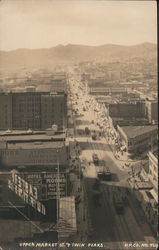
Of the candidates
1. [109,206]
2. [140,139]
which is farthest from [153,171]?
[140,139]

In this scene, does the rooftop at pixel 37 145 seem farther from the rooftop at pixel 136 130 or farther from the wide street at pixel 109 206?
the rooftop at pixel 136 130

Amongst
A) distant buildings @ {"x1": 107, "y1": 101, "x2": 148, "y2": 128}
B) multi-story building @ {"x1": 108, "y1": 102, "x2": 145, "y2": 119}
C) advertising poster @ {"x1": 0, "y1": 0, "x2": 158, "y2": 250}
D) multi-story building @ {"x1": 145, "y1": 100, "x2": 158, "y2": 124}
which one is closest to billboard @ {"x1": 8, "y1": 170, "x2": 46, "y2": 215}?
advertising poster @ {"x1": 0, "y1": 0, "x2": 158, "y2": 250}

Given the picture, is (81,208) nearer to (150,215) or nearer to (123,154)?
(150,215)

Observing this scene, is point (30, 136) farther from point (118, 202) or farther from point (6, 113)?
point (118, 202)

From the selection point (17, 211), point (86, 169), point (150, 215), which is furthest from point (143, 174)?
point (17, 211)

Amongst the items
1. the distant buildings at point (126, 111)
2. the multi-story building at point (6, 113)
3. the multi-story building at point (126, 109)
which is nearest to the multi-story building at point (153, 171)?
the distant buildings at point (126, 111)

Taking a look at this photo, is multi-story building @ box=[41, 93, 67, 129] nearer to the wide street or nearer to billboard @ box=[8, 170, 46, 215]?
the wide street
